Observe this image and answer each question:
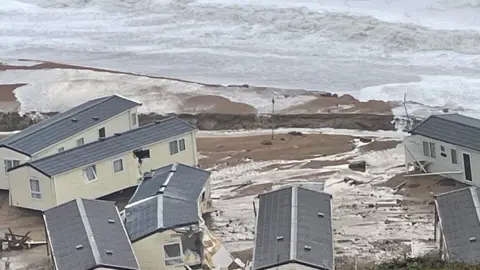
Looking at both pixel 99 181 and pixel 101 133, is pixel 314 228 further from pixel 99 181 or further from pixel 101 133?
pixel 101 133

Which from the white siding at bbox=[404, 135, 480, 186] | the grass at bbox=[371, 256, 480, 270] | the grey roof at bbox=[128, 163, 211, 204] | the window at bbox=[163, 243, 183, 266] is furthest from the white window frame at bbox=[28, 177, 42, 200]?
the grass at bbox=[371, 256, 480, 270]

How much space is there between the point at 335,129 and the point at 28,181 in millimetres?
10334

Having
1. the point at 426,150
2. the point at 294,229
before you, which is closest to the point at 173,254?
the point at 294,229

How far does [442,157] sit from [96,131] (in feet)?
27.4

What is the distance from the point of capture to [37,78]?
38469 millimetres

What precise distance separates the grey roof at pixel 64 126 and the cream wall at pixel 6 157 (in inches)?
4.9

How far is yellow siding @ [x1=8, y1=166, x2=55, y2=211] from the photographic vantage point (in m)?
23.2

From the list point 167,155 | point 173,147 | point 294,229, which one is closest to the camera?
point 294,229

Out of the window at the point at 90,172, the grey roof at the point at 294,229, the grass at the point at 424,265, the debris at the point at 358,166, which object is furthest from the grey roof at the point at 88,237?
the debris at the point at 358,166

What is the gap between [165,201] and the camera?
20.6 m

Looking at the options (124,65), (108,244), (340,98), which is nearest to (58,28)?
(124,65)

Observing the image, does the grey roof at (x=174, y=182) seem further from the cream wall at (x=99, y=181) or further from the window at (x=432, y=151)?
the window at (x=432, y=151)

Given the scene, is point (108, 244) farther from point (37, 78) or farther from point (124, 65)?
point (124, 65)

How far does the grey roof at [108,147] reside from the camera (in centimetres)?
2341
